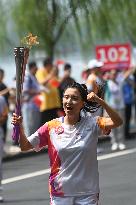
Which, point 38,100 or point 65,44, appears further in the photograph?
point 65,44

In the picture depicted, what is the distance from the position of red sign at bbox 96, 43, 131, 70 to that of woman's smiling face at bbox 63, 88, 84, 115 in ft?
40.6

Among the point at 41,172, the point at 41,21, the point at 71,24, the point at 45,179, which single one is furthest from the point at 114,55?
the point at 45,179

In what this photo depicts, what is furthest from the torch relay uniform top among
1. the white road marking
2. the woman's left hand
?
the white road marking

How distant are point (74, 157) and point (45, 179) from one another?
580 centimetres

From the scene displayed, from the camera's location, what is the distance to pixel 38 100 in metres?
16.0

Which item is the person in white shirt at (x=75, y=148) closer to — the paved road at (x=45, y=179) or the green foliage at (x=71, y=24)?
the paved road at (x=45, y=179)

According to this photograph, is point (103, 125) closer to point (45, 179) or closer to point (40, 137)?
point (40, 137)

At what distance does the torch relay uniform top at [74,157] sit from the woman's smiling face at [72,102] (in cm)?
13

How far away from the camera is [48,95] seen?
16016mm

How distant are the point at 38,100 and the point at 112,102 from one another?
4.81ft

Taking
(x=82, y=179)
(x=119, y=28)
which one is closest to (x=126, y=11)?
(x=119, y=28)

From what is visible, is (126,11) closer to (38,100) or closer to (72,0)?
(38,100)

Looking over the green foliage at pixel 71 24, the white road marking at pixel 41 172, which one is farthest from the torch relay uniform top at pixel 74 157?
the green foliage at pixel 71 24

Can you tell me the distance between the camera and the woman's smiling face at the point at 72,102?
244 inches
